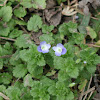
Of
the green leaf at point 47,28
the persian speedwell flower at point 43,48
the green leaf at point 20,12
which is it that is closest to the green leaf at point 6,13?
the green leaf at point 20,12

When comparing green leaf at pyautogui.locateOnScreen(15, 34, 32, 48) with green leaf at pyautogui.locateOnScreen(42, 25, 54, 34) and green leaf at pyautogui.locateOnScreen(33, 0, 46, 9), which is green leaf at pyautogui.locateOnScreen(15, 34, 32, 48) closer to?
green leaf at pyautogui.locateOnScreen(42, 25, 54, 34)

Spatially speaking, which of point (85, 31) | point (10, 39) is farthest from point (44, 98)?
point (85, 31)

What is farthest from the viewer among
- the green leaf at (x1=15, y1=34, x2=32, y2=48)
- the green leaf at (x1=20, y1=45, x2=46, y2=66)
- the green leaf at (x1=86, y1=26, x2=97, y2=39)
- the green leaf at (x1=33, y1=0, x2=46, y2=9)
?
the green leaf at (x1=33, y1=0, x2=46, y2=9)

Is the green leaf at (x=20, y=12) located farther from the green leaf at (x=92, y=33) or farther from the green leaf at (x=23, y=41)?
the green leaf at (x=92, y=33)

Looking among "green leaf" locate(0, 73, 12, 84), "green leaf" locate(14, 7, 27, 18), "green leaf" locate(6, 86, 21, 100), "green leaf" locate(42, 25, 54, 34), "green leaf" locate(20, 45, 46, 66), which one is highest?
"green leaf" locate(14, 7, 27, 18)

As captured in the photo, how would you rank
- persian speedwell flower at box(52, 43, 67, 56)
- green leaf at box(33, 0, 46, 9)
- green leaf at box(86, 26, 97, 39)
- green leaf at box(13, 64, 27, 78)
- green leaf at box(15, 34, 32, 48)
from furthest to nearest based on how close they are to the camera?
1. green leaf at box(33, 0, 46, 9)
2. green leaf at box(86, 26, 97, 39)
3. green leaf at box(15, 34, 32, 48)
4. green leaf at box(13, 64, 27, 78)
5. persian speedwell flower at box(52, 43, 67, 56)

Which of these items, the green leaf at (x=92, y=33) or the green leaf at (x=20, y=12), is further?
the green leaf at (x=20, y=12)

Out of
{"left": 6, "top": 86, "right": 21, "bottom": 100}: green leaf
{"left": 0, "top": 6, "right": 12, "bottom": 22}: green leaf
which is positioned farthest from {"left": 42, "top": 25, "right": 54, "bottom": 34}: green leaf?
{"left": 6, "top": 86, "right": 21, "bottom": 100}: green leaf
